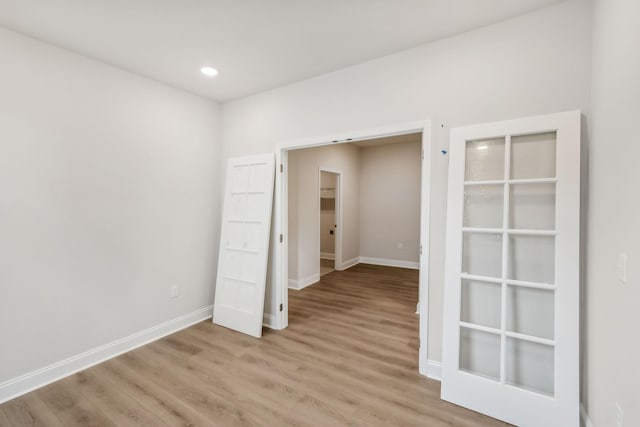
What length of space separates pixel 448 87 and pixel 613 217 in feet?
4.53

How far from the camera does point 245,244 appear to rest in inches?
127

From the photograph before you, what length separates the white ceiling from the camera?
1.84 m

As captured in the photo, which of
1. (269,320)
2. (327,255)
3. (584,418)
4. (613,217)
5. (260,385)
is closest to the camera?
(613,217)

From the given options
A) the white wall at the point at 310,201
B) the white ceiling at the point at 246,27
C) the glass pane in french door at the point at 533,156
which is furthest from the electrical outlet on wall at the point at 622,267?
the white wall at the point at 310,201

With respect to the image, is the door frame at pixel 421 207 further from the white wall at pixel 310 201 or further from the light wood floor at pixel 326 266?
the light wood floor at pixel 326 266

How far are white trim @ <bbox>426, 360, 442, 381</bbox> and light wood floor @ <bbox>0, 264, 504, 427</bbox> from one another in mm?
87

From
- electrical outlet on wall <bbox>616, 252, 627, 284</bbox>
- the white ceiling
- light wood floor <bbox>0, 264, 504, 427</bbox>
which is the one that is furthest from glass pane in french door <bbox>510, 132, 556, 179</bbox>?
light wood floor <bbox>0, 264, 504, 427</bbox>

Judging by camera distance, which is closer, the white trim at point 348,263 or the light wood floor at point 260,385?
the light wood floor at point 260,385

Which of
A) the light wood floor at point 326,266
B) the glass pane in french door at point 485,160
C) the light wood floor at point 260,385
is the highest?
the glass pane in french door at point 485,160

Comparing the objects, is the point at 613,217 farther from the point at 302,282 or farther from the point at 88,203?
the point at 302,282

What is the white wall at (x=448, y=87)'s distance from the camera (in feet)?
5.95

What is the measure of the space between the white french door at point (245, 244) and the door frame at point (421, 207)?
121mm

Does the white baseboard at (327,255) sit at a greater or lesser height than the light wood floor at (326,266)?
greater

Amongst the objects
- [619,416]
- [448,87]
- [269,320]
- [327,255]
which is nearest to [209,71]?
[448,87]
